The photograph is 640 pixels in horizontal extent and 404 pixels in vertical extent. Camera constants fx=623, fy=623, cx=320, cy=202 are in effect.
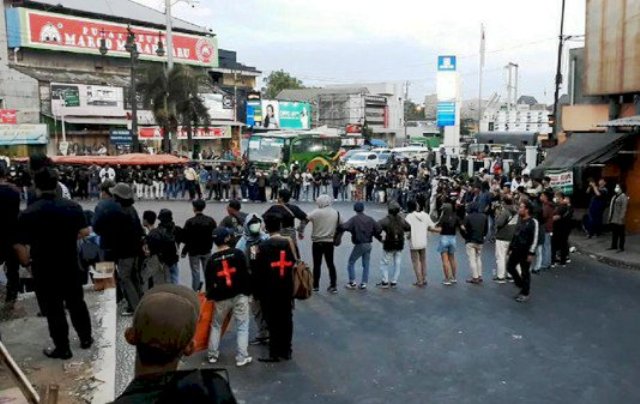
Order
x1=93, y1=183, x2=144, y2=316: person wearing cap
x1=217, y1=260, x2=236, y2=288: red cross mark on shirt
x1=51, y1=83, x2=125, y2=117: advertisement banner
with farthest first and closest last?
x1=51, y1=83, x2=125, y2=117: advertisement banner < x1=93, y1=183, x2=144, y2=316: person wearing cap < x1=217, y1=260, x2=236, y2=288: red cross mark on shirt

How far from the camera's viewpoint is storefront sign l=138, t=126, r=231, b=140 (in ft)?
147

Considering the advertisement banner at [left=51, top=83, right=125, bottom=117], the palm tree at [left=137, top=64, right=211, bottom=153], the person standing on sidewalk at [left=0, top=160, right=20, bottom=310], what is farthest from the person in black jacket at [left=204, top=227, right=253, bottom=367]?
the advertisement banner at [left=51, top=83, right=125, bottom=117]

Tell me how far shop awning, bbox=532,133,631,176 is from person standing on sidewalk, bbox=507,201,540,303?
7930 millimetres

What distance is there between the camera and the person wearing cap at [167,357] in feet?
7.63

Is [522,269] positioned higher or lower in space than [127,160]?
lower

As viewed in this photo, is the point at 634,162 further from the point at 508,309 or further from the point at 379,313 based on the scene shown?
the point at 379,313

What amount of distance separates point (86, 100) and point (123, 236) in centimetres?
3686

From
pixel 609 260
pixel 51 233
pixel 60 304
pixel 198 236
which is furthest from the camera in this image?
pixel 609 260

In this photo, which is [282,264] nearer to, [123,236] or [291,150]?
[123,236]

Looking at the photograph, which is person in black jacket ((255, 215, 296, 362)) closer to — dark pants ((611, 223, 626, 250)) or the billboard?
dark pants ((611, 223, 626, 250))

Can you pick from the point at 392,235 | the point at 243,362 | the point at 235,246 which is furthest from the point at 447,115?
the point at 243,362

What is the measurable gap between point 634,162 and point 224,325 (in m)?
14.6

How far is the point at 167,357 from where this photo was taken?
2400 millimetres

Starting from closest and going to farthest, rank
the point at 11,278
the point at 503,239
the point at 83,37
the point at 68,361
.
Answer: the point at 68,361, the point at 11,278, the point at 503,239, the point at 83,37
